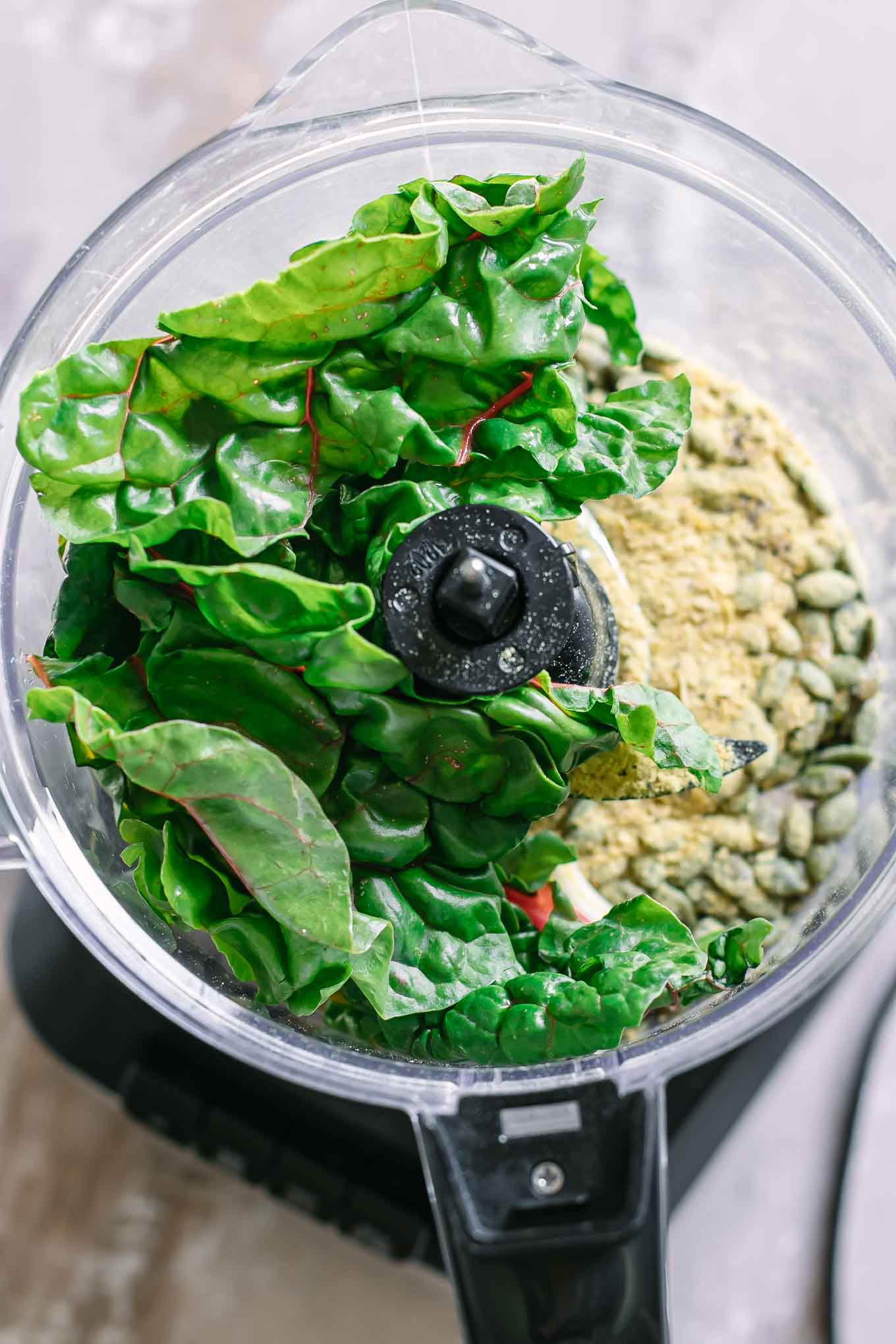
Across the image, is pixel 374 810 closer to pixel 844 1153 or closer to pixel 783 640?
pixel 783 640

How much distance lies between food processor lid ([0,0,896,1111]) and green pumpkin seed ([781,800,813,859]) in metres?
0.14

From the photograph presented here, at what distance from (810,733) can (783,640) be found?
0.17 feet

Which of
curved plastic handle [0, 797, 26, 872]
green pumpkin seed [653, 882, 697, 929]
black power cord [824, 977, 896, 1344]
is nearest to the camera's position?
curved plastic handle [0, 797, 26, 872]

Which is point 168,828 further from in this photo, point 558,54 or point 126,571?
point 558,54

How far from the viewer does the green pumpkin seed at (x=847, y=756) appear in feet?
2.23

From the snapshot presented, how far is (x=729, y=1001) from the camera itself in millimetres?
512

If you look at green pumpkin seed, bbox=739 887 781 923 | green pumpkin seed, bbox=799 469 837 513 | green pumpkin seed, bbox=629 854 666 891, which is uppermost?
green pumpkin seed, bbox=799 469 837 513

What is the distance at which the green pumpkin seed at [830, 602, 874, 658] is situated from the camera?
27.2 inches

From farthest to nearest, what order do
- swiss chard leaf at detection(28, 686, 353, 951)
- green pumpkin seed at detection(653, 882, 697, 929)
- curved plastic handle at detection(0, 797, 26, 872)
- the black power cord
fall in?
the black power cord → green pumpkin seed at detection(653, 882, 697, 929) → curved plastic handle at detection(0, 797, 26, 872) → swiss chard leaf at detection(28, 686, 353, 951)

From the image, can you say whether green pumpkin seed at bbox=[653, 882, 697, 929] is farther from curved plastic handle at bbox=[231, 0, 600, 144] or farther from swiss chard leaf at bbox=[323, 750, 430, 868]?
curved plastic handle at bbox=[231, 0, 600, 144]

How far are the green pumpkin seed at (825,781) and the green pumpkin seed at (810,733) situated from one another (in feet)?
0.04

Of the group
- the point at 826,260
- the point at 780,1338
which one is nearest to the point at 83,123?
the point at 826,260

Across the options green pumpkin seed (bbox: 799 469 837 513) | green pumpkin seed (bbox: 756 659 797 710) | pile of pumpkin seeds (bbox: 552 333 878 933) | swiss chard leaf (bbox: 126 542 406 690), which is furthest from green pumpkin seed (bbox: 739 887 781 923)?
swiss chard leaf (bbox: 126 542 406 690)

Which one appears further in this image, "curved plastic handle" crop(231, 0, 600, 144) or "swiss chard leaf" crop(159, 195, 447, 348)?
"curved plastic handle" crop(231, 0, 600, 144)
